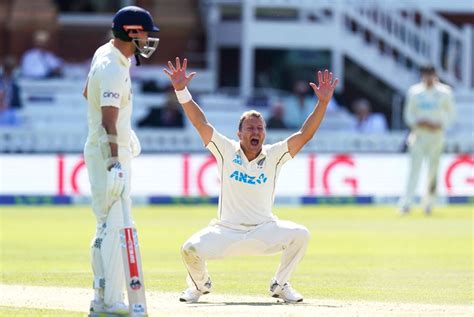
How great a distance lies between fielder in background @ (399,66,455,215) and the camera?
59.4 feet

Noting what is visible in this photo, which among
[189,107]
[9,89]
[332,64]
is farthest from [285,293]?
[332,64]

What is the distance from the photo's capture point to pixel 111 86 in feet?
25.8

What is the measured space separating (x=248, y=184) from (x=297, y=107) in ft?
48.2

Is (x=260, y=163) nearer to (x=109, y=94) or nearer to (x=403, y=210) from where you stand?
(x=109, y=94)

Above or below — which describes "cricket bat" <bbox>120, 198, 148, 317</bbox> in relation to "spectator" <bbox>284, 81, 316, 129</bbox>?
below

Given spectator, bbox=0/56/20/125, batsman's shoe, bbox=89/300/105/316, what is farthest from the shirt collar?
spectator, bbox=0/56/20/125

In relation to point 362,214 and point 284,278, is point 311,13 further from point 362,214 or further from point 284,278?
point 284,278

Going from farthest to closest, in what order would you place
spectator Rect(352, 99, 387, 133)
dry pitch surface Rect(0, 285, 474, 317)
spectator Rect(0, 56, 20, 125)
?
spectator Rect(352, 99, 387, 133) < spectator Rect(0, 56, 20, 125) < dry pitch surface Rect(0, 285, 474, 317)

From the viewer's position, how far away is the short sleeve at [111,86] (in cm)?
785

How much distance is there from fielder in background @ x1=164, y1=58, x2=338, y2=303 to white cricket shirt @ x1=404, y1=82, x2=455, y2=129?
9.10 m

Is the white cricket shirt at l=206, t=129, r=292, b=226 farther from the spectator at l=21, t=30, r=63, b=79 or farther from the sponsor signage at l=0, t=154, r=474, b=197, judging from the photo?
the spectator at l=21, t=30, r=63, b=79

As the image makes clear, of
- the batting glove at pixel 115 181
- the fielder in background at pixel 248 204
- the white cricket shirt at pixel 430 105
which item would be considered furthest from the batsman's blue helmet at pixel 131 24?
the white cricket shirt at pixel 430 105

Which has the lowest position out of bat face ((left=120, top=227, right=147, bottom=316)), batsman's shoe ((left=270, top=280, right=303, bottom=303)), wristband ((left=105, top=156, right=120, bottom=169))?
batsman's shoe ((left=270, top=280, right=303, bottom=303))

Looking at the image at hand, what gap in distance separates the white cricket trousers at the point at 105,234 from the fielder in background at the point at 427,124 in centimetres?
1047
